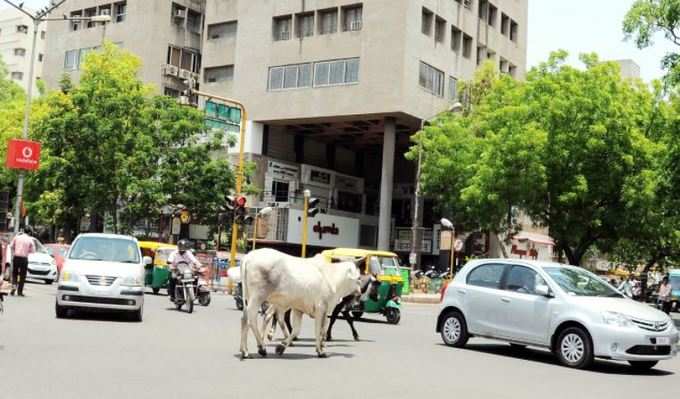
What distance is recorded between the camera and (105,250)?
652 inches

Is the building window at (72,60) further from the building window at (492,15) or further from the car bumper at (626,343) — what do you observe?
the car bumper at (626,343)

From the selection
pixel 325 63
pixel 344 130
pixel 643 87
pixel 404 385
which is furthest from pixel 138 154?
pixel 404 385

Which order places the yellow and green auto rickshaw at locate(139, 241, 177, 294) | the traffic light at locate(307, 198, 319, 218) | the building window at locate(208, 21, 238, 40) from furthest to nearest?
the building window at locate(208, 21, 238, 40)
the traffic light at locate(307, 198, 319, 218)
the yellow and green auto rickshaw at locate(139, 241, 177, 294)

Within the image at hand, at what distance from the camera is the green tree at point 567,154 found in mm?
33469

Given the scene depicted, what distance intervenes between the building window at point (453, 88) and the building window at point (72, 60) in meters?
28.0

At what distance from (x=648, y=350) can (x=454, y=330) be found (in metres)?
3.73

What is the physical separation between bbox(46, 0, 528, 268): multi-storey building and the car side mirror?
30184 mm

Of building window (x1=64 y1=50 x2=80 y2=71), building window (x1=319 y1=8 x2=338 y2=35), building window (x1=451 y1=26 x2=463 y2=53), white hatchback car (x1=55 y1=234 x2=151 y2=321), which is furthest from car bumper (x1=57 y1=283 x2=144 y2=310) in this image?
building window (x1=64 y1=50 x2=80 y2=71)

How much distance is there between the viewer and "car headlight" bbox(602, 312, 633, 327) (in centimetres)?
1197

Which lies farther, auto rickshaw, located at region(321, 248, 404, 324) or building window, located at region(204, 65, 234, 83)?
building window, located at region(204, 65, 234, 83)

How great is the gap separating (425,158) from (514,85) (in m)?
6.02

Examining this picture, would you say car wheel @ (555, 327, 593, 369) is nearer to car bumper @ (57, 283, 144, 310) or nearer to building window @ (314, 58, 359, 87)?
car bumper @ (57, 283, 144, 310)

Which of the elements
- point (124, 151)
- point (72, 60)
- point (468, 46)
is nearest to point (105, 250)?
point (124, 151)

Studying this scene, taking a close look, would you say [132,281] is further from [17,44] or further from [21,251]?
[17,44]
